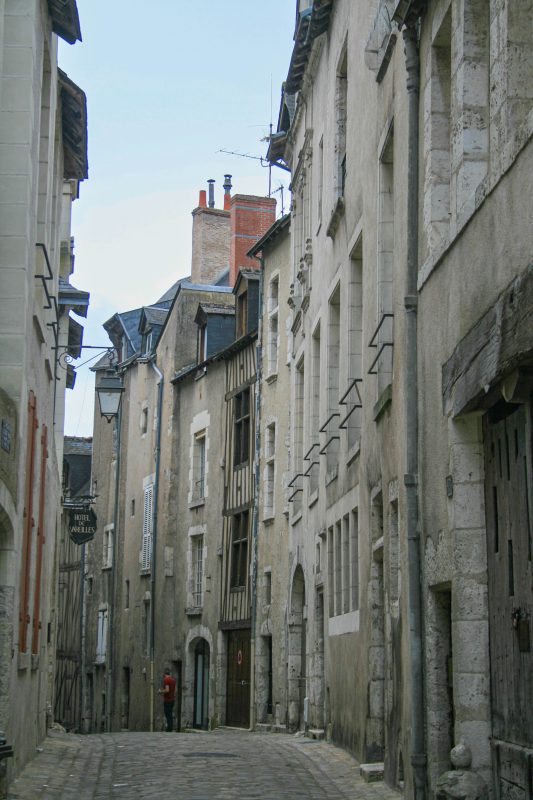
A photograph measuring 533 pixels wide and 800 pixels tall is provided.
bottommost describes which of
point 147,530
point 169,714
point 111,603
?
point 169,714

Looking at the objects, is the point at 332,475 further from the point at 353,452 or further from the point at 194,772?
the point at 194,772

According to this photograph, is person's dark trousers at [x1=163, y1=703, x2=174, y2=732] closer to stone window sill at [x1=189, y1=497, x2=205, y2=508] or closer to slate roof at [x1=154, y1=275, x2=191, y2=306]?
stone window sill at [x1=189, y1=497, x2=205, y2=508]

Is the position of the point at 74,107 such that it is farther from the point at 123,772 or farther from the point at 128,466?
the point at 128,466

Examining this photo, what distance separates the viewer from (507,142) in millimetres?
5953

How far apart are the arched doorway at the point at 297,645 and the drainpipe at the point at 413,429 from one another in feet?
31.6

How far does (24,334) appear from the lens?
9.26 m

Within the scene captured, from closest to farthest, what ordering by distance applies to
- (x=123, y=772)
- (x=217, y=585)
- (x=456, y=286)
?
(x=456, y=286) → (x=123, y=772) → (x=217, y=585)

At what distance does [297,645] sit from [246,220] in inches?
455

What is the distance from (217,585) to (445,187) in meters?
16.8

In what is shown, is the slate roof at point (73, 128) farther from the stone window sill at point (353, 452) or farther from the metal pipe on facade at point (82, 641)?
the metal pipe on facade at point (82, 641)

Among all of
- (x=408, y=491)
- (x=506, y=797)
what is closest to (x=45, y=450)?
(x=408, y=491)

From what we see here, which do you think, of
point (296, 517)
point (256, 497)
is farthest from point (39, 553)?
point (256, 497)

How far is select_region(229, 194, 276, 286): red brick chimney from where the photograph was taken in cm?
2703

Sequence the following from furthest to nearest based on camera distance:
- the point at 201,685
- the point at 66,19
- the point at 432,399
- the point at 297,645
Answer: the point at 201,685 → the point at 297,645 → the point at 66,19 → the point at 432,399
